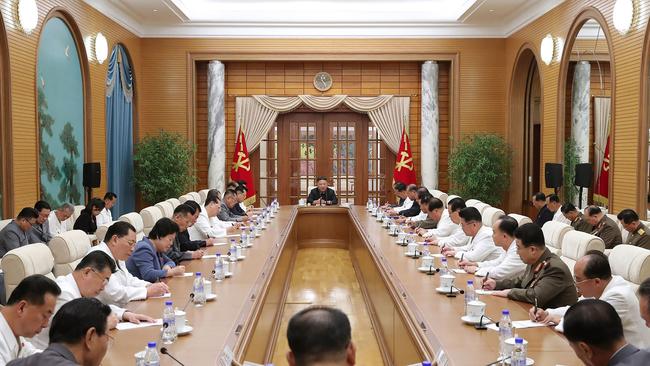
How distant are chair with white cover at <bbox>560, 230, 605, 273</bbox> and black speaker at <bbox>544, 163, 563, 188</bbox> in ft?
13.0

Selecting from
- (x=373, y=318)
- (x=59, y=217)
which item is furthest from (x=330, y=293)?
(x=59, y=217)

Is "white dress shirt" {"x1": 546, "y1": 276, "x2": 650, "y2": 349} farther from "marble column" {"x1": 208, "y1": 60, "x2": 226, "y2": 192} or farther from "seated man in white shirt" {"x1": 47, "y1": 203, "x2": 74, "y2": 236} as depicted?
"marble column" {"x1": 208, "y1": 60, "x2": 226, "y2": 192}

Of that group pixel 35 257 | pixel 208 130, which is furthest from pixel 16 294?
pixel 208 130

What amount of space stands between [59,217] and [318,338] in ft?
20.6

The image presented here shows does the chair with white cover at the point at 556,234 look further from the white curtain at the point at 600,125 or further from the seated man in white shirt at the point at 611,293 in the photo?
the white curtain at the point at 600,125

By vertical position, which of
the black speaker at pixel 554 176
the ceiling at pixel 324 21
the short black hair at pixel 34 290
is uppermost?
the ceiling at pixel 324 21

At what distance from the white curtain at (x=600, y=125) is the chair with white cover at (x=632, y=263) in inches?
287

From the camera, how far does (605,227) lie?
664 cm

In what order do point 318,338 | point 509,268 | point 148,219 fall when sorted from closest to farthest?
point 318,338 → point 509,268 → point 148,219

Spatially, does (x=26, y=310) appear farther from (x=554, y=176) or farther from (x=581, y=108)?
(x=581, y=108)

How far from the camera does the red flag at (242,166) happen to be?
11.9 m

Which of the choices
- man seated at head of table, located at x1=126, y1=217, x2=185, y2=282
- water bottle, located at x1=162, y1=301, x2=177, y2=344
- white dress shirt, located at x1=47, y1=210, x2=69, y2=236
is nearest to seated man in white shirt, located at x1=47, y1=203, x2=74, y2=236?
white dress shirt, located at x1=47, y1=210, x2=69, y2=236

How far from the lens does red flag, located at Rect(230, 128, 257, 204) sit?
39.2 ft

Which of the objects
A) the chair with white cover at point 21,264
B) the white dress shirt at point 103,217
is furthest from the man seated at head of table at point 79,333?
the white dress shirt at point 103,217
